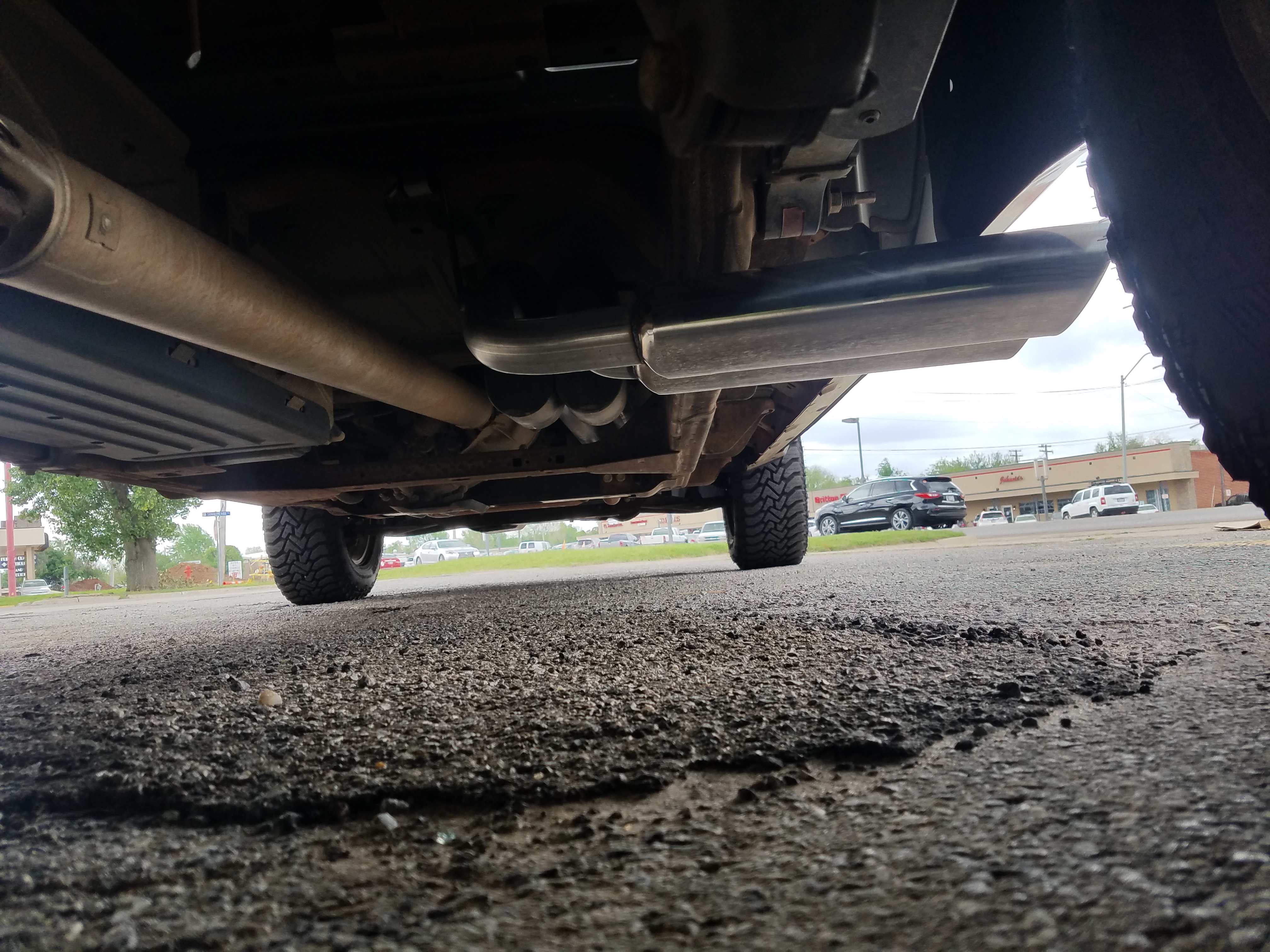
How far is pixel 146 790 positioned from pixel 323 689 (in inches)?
20.1

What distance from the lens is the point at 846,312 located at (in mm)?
1036

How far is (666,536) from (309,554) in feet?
136

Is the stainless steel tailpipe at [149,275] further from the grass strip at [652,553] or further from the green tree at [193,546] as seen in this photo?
the green tree at [193,546]

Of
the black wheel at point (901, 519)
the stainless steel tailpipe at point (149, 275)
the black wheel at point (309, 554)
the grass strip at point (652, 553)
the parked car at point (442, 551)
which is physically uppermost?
the stainless steel tailpipe at point (149, 275)

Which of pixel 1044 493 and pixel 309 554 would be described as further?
pixel 1044 493

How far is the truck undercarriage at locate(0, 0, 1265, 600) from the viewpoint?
80 centimetres

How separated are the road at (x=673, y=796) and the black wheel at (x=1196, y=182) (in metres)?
0.39

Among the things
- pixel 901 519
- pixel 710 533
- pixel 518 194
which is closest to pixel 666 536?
pixel 710 533

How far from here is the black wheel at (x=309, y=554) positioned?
3.41 meters

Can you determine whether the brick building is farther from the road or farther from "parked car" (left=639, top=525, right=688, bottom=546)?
the road

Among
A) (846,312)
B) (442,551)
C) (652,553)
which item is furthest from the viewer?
(442,551)

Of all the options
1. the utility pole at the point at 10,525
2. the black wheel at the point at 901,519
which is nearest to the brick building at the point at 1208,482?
the black wheel at the point at 901,519

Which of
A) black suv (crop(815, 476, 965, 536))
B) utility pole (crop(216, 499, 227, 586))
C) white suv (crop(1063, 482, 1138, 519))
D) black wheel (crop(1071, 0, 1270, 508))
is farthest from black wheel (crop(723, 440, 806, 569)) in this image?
white suv (crop(1063, 482, 1138, 519))

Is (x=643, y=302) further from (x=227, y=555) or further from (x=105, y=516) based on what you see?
(x=227, y=555)
